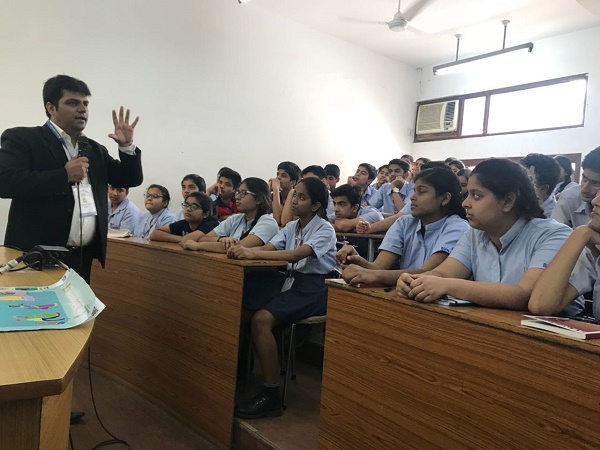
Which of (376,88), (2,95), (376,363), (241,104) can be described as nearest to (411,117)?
(376,88)

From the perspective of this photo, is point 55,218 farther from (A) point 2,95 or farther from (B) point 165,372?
(A) point 2,95

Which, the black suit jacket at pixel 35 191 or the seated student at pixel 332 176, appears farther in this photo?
the seated student at pixel 332 176

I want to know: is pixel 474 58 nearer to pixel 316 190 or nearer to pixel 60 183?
pixel 316 190

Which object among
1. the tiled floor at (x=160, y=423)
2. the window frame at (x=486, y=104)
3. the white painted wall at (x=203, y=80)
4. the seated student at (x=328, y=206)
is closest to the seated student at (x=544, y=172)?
the seated student at (x=328, y=206)

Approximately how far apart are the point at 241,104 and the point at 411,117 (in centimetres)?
321

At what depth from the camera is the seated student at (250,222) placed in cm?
260

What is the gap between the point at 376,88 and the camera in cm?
693

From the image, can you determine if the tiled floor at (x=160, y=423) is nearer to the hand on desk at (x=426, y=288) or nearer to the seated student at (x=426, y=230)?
the seated student at (x=426, y=230)

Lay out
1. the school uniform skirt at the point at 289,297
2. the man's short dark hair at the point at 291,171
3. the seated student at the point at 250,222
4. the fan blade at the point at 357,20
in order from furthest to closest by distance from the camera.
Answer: the fan blade at the point at 357,20
the man's short dark hair at the point at 291,171
the seated student at the point at 250,222
the school uniform skirt at the point at 289,297

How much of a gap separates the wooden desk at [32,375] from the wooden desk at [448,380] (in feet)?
2.59

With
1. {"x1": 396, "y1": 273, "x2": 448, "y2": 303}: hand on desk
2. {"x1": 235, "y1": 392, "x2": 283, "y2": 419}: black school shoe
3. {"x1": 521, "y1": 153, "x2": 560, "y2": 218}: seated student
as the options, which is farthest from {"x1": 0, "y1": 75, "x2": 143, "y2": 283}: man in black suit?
{"x1": 521, "y1": 153, "x2": 560, "y2": 218}: seated student

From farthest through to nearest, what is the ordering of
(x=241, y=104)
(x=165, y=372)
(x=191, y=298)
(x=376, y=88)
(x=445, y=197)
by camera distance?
(x=376, y=88) < (x=241, y=104) < (x=165, y=372) < (x=191, y=298) < (x=445, y=197)

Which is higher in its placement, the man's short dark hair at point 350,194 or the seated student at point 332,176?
the seated student at point 332,176

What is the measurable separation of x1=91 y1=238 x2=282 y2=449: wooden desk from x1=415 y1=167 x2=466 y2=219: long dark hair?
76 cm
